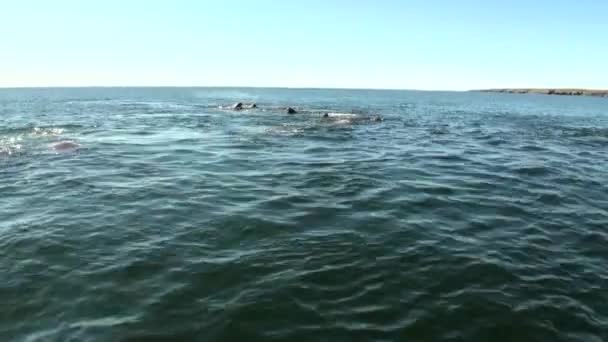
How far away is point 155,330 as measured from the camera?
6656 millimetres

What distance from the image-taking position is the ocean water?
693 centimetres

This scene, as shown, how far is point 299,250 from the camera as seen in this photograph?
963 centimetres

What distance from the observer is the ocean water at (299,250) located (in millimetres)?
6934

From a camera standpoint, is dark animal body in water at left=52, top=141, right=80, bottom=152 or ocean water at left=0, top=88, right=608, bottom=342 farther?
dark animal body in water at left=52, top=141, right=80, bottom=152

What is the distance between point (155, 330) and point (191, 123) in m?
30.8

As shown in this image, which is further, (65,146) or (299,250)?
(65,146)

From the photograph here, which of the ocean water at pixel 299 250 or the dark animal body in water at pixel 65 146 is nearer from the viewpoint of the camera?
the ocean water at pixel 299 250

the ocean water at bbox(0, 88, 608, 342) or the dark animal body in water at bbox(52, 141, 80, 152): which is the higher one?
the dark animal body in water at bbox(52, 141, 80, 152)

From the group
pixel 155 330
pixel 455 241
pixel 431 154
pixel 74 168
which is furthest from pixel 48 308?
pixel 431 154

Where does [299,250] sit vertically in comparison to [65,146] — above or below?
below

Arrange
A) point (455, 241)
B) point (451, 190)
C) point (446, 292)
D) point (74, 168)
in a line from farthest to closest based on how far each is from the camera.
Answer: point (74, 168) → point (451, 190) → point (455, 241) → point (446, 292)

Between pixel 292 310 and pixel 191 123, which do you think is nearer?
pixel 292 310

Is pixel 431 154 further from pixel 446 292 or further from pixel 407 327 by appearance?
pixel 407 327

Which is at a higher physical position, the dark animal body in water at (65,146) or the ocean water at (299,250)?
the dark animal body in water at (65,146)
